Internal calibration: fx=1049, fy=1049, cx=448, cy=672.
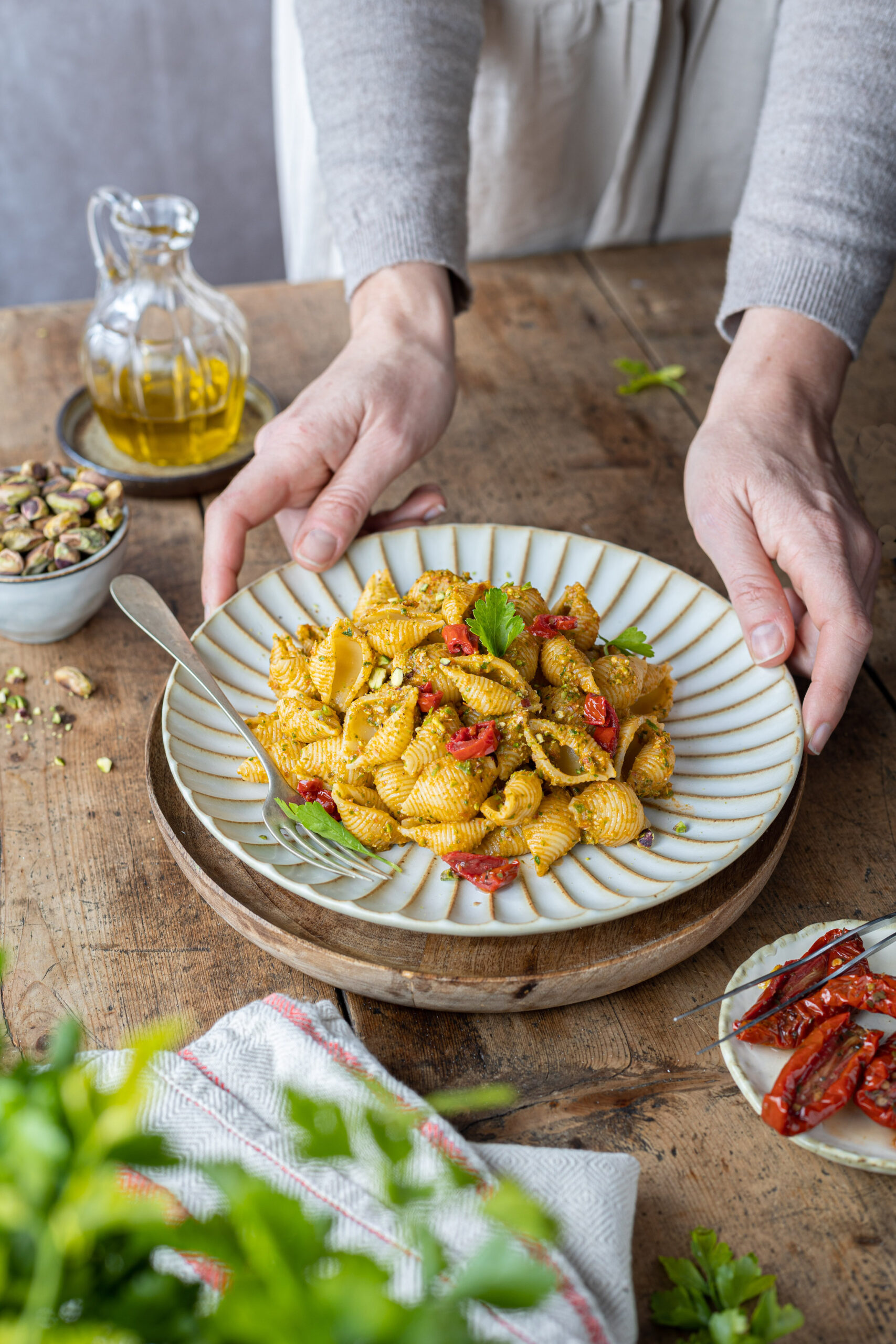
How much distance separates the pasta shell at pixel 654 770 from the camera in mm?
1504

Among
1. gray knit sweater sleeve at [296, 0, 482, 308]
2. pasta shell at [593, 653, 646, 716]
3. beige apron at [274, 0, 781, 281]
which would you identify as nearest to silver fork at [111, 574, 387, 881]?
pasta shell at [593, 653, 646, 716]

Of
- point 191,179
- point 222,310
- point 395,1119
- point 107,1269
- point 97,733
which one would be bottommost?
point 191,179

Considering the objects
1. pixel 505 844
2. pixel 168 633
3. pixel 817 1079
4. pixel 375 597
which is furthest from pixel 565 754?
pixel 168 633

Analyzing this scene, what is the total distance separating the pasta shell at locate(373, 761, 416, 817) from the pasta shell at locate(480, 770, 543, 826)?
0.39 feet

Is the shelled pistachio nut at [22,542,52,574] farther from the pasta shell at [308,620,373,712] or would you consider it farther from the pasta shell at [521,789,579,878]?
the pasta shell at [521,789,579,878]

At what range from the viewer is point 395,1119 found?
24.0 inches

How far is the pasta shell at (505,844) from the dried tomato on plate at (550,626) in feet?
1.07

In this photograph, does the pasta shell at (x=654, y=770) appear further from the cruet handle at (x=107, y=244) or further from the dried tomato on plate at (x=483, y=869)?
the cruet handle at (x=107, y=244)

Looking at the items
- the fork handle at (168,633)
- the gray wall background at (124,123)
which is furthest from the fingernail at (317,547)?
the gray wall background at (124,123)

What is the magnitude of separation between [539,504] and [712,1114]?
1391 millimetres

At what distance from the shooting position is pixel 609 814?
4.69 feet

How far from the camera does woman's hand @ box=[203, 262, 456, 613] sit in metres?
1.93

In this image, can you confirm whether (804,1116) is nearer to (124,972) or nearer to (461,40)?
(124,972)

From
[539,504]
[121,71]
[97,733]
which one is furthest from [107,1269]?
[121,71]
